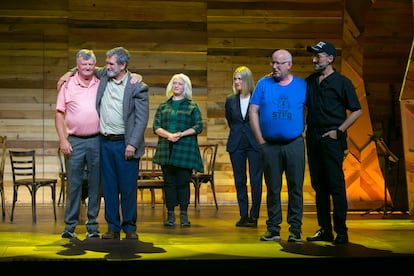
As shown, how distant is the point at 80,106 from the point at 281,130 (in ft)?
4.96

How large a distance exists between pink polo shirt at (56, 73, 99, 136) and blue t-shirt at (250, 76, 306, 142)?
1.26 m

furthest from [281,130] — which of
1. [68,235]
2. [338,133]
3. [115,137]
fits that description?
[68,235]

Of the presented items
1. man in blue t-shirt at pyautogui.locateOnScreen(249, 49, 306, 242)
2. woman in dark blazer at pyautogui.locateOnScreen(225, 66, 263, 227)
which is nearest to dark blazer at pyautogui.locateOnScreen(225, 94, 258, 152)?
woman in dark blazer at pyautogui.locateOnScreen(225, 66, 263, 227)

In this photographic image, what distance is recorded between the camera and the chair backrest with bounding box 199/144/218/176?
8.39 meters

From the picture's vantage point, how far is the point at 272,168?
5.28m

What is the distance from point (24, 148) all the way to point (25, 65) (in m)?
1.01

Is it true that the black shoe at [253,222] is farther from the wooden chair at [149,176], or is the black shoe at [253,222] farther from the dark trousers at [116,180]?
the dark trousers at [116,180]

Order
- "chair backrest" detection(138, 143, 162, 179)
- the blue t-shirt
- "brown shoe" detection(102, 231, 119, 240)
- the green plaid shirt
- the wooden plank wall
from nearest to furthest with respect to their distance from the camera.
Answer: the blue t-shirt, "brown shoe" detection(102, 231, 119, 240), the green plaid shirt, "chair backrest" detection(138, 143, 162, 179), the wooden plank wall

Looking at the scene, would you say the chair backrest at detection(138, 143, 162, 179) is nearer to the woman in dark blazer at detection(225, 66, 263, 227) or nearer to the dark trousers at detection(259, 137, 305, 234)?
the woman in dark blazer at detection(225, 66, 263, 227)

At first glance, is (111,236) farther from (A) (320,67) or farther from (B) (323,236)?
(A) (320,67)

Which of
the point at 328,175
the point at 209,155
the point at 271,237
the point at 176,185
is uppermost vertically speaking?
the point at 209,155

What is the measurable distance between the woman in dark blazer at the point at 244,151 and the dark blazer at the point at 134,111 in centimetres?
136

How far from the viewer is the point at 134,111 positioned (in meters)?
5.35

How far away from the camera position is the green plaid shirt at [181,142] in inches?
251
